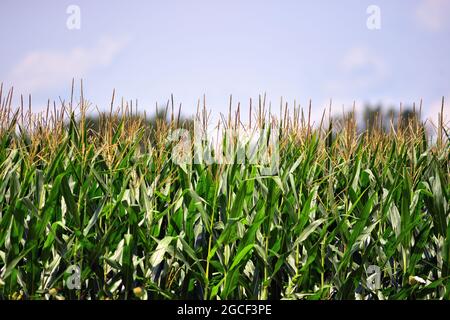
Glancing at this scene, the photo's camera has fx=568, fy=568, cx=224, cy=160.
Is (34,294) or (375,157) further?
(375,157)

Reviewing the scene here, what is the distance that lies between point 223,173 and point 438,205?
1575 millimetres

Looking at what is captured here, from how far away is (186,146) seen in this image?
4.42 meters

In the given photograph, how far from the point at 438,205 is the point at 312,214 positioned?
0.91 m

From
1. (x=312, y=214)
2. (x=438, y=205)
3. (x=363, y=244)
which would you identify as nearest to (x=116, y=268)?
(x=312, y=214)

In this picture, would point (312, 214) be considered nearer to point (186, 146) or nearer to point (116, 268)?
point (186, 146)

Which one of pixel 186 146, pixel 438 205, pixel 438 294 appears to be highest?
pixel 186 146

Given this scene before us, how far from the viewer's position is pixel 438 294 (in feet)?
13.6
